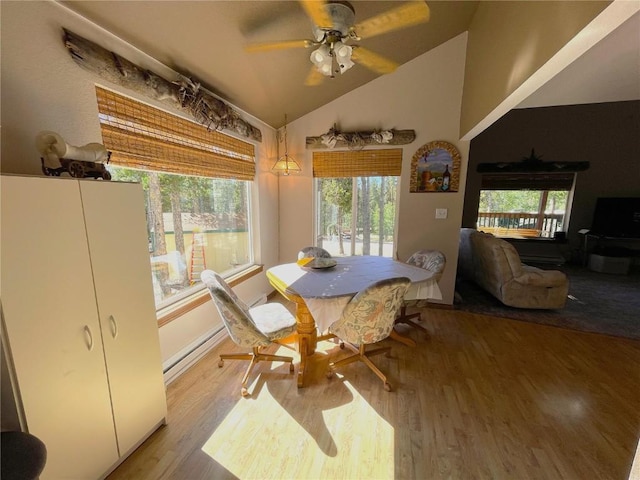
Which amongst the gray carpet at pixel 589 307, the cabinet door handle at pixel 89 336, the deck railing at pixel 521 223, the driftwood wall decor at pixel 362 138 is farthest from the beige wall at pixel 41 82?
the deck railing at pixel 521 223

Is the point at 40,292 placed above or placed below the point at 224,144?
below

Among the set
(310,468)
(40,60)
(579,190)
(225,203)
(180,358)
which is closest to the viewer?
(40,60)

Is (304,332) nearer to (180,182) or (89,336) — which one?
(89,336)

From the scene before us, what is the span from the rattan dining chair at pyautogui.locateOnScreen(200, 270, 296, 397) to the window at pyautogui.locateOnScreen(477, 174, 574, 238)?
19.4 feet

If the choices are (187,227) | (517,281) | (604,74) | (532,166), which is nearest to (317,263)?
(187,227)

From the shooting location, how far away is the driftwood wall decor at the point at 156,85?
1383mm

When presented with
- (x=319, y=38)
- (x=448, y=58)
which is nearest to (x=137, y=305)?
(x=319, y=38)

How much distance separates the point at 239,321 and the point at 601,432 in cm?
238

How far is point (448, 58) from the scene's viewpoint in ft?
9.77

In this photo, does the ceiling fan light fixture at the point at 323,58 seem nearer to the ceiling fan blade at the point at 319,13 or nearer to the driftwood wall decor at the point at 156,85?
the ceiling fan blade at the point at 319,13

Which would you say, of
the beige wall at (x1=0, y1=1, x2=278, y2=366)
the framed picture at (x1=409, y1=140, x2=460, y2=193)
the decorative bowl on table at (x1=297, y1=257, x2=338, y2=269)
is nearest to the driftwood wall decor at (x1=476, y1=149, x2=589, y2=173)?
the framed picture at (x1=409, y1=140, x2=460, y2=193)

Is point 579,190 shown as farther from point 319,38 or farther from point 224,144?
point 224,144

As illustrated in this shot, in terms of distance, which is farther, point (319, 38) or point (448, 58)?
point (448, 58)

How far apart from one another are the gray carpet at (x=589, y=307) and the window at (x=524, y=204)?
179cm
